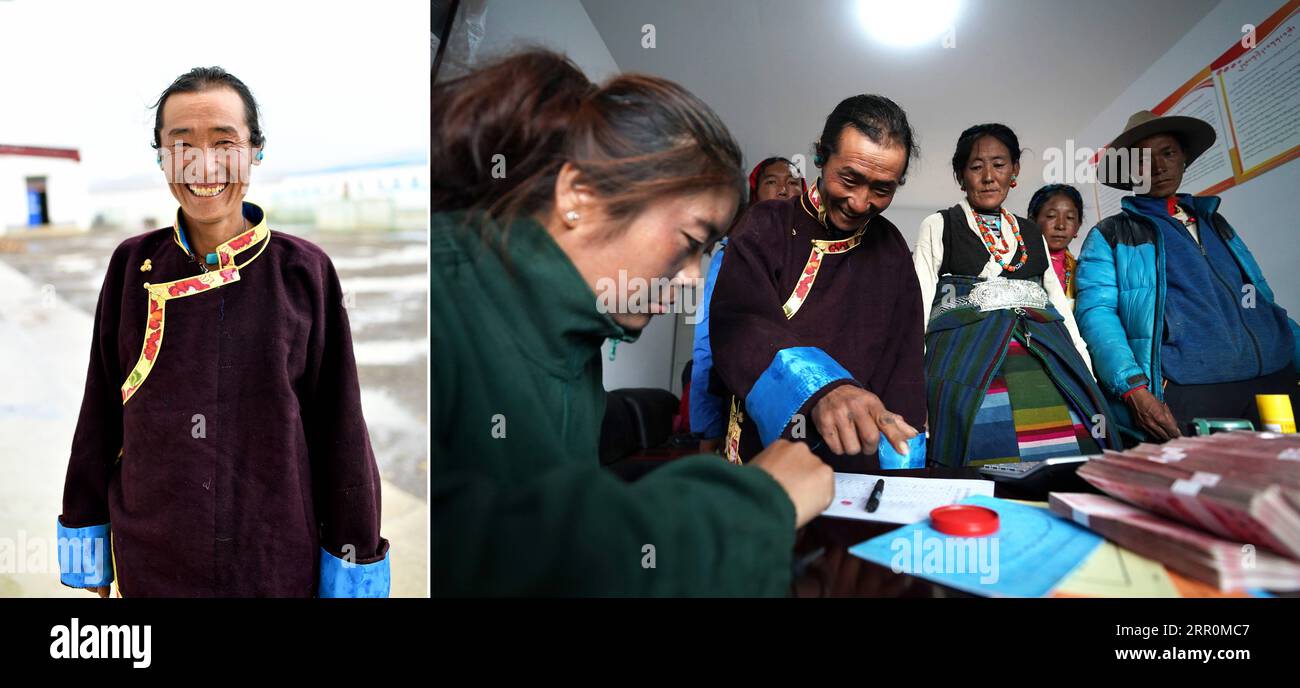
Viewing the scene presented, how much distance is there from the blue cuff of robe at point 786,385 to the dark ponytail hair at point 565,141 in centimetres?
34

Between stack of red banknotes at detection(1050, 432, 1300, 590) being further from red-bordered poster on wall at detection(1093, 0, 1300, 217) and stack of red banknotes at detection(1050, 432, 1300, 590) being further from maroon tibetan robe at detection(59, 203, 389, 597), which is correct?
red-bordered poster on wall at detection(1093, 0, 1300, 217)

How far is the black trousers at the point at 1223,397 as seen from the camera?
144 centimetres

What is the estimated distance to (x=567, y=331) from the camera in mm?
621

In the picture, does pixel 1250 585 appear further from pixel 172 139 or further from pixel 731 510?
pixel 172 139

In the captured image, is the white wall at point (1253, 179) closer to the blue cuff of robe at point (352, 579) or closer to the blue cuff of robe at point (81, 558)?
the blue cuff of robe at point (352, 579)

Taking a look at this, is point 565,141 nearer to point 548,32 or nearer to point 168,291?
point 548,32

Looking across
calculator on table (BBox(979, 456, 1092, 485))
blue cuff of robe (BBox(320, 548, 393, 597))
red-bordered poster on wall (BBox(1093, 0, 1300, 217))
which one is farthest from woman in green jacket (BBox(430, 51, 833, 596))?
red-bordered poster on wall (BBox(1093, 0, 1300, 217))

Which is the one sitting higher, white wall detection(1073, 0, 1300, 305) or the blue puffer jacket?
white wall detection(1073, 0, 1300, 305)

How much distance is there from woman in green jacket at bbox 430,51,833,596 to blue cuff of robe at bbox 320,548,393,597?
0.65ft

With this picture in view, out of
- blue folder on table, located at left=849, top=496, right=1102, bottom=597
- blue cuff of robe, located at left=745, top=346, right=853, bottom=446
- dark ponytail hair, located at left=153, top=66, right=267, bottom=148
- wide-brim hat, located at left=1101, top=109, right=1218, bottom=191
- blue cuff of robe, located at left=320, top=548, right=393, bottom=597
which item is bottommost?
blue cuff of robe, located at left=320, top=548, right=393, bottom=597

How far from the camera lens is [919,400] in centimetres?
115

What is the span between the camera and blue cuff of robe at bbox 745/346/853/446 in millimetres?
899
